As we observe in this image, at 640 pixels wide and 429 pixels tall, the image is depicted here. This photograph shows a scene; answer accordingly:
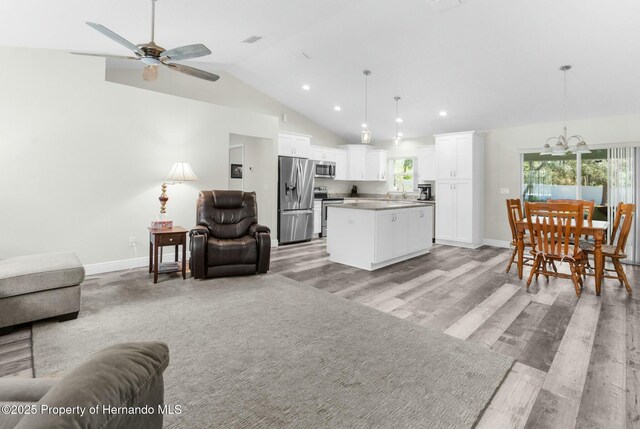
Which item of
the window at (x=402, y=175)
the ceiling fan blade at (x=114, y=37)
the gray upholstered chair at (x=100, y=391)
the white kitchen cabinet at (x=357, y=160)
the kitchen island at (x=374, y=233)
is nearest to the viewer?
the gray upholstered chair at (x=100, y=391)

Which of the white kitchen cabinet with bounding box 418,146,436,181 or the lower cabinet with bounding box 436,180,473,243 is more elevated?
the white kitchen cabinet with bounding box 418,146,436,181

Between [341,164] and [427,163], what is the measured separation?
2.22 metres

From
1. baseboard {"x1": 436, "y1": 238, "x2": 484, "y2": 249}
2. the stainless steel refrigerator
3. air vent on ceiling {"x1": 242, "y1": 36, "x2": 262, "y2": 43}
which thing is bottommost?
baseboard {"x1": 436, "y1": 238, "x2": 484, "y2": 249}

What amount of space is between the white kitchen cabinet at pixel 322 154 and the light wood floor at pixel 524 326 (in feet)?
11.2

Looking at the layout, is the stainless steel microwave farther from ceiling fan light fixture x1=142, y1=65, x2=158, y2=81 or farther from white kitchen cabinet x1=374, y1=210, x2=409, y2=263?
ceiling fan light fixture x1=142, y1=65, x2=158, y2=81

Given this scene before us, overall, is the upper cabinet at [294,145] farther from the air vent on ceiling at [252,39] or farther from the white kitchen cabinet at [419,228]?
the white kitchen cabinet at [419,228]

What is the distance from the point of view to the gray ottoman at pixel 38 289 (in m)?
2.54

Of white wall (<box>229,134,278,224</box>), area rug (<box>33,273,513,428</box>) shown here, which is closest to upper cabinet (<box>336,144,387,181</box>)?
white wall (<box>229,134,278,224</box>)

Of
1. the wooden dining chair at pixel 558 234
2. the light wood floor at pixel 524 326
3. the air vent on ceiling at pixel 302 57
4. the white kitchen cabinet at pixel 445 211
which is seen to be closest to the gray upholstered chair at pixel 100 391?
the light wood floor at pixel 524 326

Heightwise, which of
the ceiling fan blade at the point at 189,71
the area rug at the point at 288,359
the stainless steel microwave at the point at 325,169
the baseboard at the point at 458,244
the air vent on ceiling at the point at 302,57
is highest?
the air vent on ceiling at the point at 302,57

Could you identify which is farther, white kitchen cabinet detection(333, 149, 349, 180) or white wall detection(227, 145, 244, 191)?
white kitchen cabinet detection(333, 149, 349, 180)

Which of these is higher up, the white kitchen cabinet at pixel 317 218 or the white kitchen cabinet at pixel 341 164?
the white kitchen cabinet at pixel 341 164

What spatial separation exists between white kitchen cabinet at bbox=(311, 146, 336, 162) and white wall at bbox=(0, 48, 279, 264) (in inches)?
122

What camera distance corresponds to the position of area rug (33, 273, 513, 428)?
1.71 m
